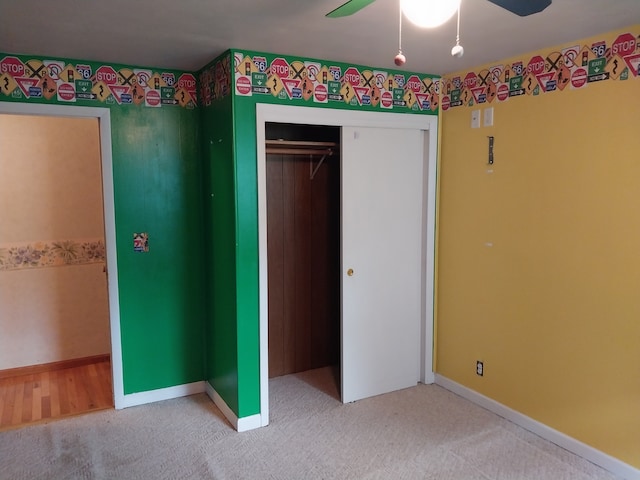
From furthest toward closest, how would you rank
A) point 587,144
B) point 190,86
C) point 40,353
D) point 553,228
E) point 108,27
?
1. point 40,353
2. point 190,86
3. point 553,228
4. point 587,144
5. point 108,27

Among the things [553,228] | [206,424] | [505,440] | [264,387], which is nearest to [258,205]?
[264,387]

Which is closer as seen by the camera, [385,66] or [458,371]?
[385,66]

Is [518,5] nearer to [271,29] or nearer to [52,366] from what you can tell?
[271,29]

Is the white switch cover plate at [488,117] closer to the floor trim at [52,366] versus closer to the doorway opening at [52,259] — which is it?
the doorway opening at [52,259]

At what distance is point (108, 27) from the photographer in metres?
2.50

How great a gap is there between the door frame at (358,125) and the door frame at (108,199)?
1028mm

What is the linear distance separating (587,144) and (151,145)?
8.80 ft

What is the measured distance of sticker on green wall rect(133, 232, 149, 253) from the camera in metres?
3.44

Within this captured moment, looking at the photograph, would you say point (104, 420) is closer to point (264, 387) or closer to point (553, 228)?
point (264, 387)

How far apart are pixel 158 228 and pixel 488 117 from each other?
2338mm

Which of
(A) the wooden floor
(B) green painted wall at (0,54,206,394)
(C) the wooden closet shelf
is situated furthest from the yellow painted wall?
(A) the wooden floor

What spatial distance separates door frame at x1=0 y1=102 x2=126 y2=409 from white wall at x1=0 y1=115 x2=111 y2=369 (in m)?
1.08

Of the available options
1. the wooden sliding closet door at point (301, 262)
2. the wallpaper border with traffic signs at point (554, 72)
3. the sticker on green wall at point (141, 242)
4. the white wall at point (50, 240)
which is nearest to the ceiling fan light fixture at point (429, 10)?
→ the wallpaper border with traffic signs at point (554, 72)

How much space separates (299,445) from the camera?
299 cm
